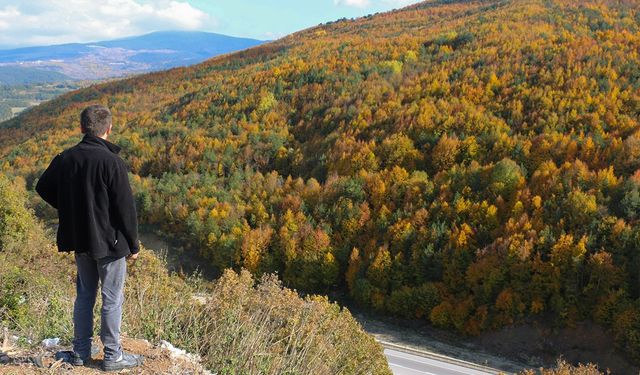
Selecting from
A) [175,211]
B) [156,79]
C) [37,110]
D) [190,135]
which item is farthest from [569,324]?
[37,110]

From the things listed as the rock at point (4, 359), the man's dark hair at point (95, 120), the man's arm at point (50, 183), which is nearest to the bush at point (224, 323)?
the rock at point (4, 359)

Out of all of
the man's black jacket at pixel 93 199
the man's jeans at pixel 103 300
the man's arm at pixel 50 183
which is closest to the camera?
the man's black jacket at pixel 93 199


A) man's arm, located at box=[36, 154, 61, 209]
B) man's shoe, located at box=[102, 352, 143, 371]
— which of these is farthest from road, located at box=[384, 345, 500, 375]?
man's arm, located at box=[36, 154, 61, 209]

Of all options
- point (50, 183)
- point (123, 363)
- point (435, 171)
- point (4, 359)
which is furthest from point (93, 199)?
point (435, 171)

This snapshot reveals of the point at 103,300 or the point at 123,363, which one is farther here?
the point at 123,363

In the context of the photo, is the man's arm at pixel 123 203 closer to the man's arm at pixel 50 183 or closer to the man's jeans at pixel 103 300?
the man's jeans at pixel 103 300

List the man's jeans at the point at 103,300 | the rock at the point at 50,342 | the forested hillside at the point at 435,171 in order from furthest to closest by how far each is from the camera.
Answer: the forested hillside at the point at 435,171 < the rock at the point at 50,342 < the man's jeans at the point at 103,300

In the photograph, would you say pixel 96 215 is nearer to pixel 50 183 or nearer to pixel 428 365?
pixel 50 183
